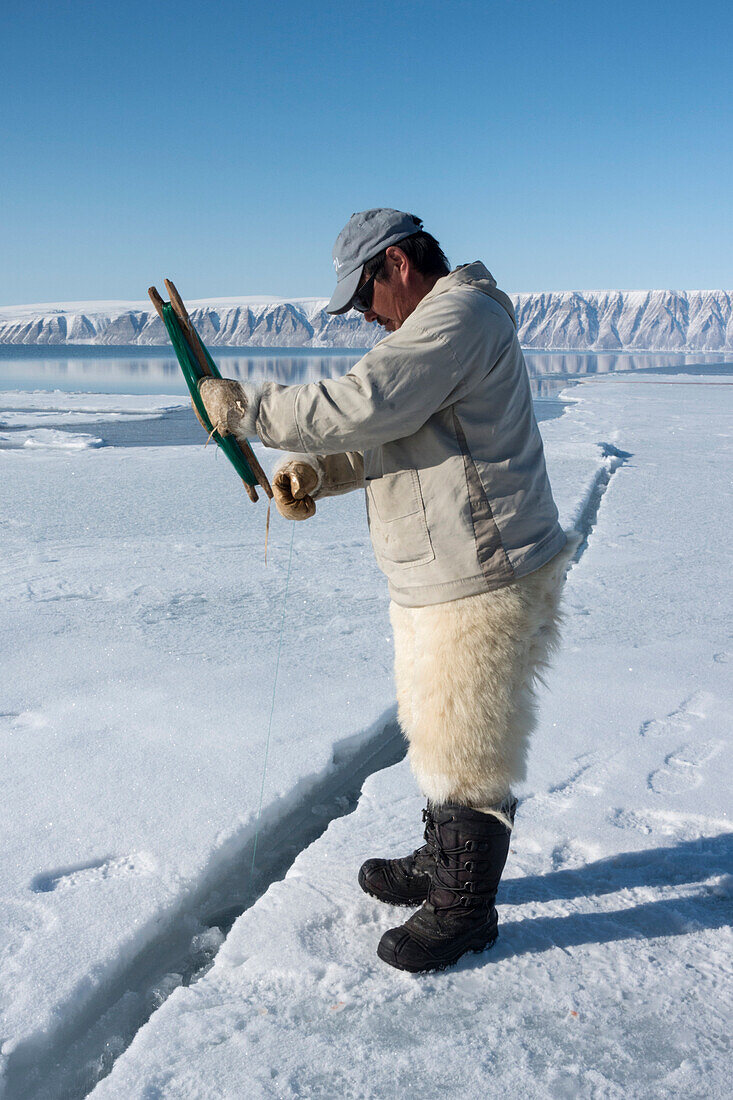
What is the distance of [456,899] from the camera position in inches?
62.7

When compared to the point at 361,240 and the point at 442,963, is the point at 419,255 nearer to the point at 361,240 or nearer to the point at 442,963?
the point at 361,240

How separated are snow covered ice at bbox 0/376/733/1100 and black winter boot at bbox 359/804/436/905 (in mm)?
34

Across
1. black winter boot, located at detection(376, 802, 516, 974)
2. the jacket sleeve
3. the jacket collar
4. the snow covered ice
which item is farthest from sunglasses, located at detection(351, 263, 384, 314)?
the snow covered ice

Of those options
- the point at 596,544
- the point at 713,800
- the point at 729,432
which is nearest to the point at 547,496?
the point at 713,800

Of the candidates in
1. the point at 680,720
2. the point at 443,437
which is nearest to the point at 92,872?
the point at 443,437

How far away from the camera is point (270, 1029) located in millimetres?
1370

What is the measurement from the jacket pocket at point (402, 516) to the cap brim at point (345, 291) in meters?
0.37

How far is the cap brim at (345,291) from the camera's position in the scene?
1576 mm

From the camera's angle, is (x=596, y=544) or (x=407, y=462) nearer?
(x=407, y=462)

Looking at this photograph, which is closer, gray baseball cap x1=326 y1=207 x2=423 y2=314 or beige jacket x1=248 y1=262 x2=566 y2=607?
beige jacket x1=248 y1=262 x2=566 y2=607

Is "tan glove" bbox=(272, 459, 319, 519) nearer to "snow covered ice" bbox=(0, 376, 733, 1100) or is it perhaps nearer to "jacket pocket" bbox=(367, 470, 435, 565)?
"jacket pocket" bbox=(367, 470, 435, 565)

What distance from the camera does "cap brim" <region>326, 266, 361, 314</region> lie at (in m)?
1.58

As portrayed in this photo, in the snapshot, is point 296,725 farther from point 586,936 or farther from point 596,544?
point 596,544

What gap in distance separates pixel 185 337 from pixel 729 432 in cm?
1237
